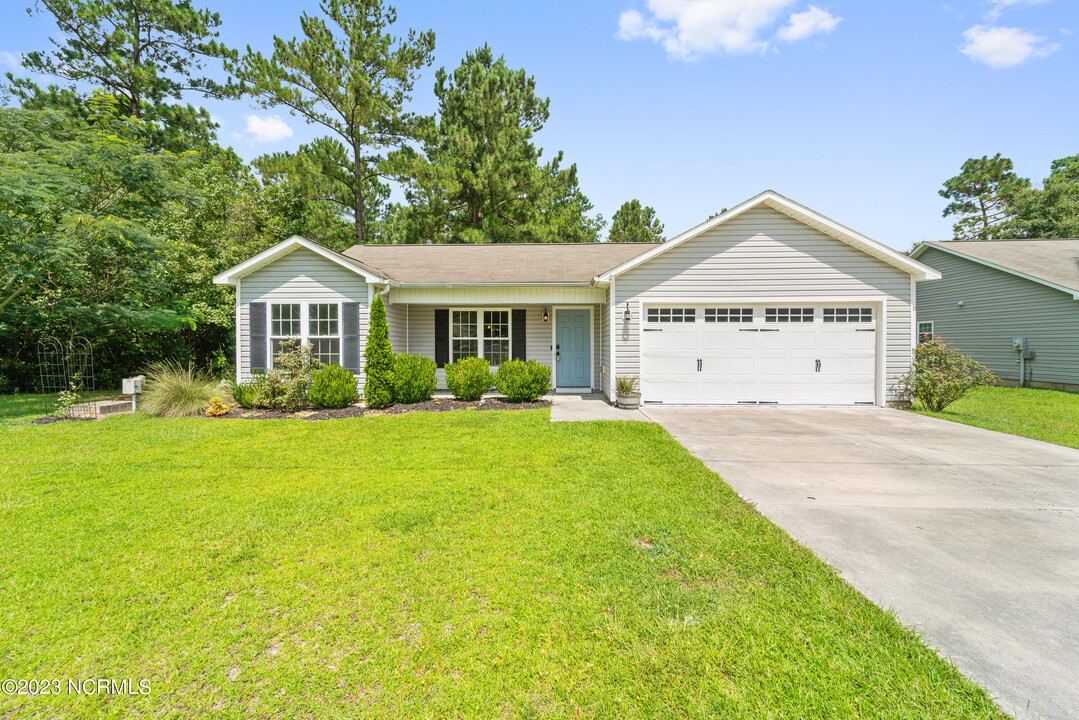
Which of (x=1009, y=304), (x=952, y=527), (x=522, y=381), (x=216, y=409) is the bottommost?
(x=952, y=527)

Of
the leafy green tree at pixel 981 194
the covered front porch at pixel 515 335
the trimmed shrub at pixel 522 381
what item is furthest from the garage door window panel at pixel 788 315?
the leafy green tree at pixel 981 194

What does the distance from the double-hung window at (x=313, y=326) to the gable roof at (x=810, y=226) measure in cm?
629

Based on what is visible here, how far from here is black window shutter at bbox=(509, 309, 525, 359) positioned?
12.0 m

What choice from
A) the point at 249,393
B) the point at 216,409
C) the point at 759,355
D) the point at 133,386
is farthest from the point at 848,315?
the point at 133,386

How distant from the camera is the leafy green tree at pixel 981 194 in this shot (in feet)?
104

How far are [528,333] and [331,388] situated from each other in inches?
202

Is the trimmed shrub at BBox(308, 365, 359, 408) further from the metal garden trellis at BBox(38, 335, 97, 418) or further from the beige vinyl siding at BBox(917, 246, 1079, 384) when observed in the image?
the beige vinyl siding at BBox(917, 246, 1079, 384)

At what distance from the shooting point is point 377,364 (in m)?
9.60

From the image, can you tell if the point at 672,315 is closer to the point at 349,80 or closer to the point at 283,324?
the point at 283,324

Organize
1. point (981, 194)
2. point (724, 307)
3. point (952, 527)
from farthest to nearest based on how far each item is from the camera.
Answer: point (981, 194) → point (724, 307) → point (952, 527)

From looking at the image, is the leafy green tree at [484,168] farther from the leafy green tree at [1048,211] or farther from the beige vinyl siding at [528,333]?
the leafy green tree at [1048,211]

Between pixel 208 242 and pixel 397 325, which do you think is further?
pixel 208 242

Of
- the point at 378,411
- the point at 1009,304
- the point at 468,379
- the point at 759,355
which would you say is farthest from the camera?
the point at 1009,304

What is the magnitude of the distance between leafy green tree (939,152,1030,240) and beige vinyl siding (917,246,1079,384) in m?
22.4
